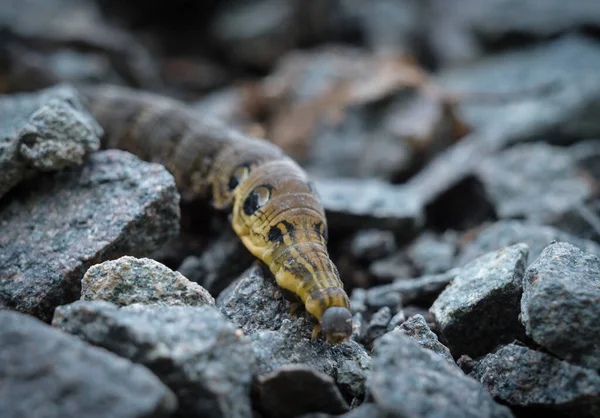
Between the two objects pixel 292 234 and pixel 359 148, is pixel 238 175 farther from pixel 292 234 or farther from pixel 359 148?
pixel 359 148

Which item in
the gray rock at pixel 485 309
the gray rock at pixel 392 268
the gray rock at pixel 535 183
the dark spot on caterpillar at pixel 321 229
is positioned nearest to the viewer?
the gray rock at pixel 485 309

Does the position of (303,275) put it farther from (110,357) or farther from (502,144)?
(502,144)

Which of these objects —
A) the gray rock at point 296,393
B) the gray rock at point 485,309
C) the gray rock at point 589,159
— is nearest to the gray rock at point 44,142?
the gray rock at point 296,393

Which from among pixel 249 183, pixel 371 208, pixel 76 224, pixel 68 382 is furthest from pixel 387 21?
pixel 68 382

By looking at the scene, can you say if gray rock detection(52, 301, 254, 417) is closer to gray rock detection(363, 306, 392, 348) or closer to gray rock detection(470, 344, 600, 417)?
gray rock detection(363, 306, 392, 348)

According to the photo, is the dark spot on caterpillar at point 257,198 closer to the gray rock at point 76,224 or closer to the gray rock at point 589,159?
the gray rock at point 76,224

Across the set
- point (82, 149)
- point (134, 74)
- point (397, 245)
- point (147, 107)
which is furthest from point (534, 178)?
point (134, 74)
